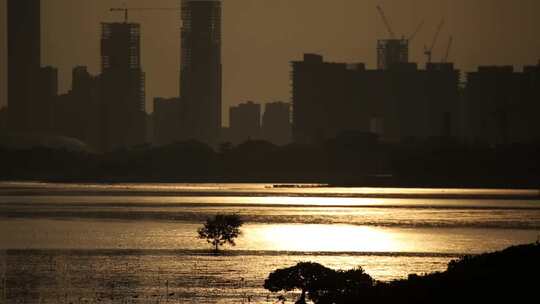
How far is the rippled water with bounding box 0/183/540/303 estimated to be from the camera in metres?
73.4

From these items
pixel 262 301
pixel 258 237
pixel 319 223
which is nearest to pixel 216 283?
pixel 262 301

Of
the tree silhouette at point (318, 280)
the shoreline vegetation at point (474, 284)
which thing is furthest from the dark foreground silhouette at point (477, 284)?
the tree silhouette at point (318, 280)

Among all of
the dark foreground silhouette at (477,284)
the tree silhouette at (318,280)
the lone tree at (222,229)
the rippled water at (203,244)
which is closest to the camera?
the dark foreground silhouette at (477,284)

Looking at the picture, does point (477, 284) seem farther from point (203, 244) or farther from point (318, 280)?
point (203, 244)

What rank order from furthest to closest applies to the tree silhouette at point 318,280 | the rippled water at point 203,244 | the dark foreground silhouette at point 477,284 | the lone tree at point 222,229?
the lone tree at point 222,229, the rippled water at point 203,244, the tree silhouette at point 318,280, the dark foreground silhouette at point 477,284

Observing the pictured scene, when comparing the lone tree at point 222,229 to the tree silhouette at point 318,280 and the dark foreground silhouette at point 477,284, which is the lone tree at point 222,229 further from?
the dark foreground silhouette at point 477,284

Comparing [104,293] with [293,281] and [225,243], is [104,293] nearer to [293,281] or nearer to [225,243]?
[293,281]

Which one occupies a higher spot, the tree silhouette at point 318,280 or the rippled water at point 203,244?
the rippled water at point 203,244

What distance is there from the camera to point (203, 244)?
4102 inches

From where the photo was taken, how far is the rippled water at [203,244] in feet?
241

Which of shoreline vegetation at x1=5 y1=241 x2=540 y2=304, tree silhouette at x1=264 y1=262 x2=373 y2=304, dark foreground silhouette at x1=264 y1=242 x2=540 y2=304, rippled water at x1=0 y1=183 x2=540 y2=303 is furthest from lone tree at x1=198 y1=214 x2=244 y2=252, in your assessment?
dark foreground silhouette at x1=264 y1=242 x2=540 y2=304

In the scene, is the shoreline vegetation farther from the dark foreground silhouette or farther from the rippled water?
the rippled water

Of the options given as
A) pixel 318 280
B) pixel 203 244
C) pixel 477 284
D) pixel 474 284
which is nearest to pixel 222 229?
pixel 203 244

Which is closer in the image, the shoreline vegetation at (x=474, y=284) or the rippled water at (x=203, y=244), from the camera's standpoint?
the shoreline vegetation at (x=474, y=284)
